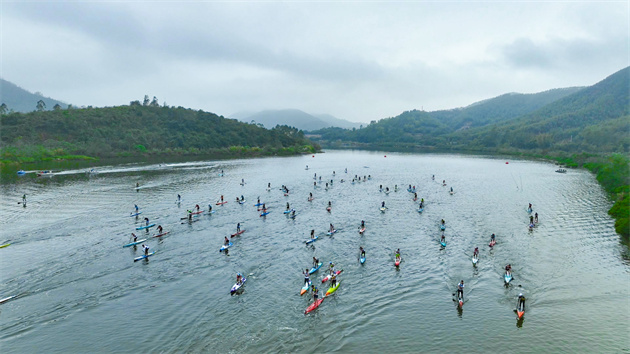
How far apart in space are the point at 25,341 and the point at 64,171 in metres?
83.7

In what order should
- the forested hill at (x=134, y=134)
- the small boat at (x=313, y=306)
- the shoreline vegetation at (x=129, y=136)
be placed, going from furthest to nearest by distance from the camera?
the forested hill at (x=134, y=134), the shoreline vegetation at (x=129, y=136), the small boat at (x=313, y=306)

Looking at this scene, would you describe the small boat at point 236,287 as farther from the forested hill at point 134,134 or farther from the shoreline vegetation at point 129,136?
the forested hill at point 134,134

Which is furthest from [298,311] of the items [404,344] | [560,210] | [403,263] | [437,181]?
[437,181]

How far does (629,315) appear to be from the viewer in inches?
936

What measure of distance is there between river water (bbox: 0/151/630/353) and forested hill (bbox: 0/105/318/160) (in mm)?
79277

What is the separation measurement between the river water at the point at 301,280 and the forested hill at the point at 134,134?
79277mm

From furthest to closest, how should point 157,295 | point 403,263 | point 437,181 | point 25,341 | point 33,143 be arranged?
point 33,143
point 437,181
point 403,263
point 157,295
point 25,341

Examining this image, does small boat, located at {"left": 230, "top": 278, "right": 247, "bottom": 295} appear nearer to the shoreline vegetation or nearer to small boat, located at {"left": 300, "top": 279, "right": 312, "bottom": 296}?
small boat, located at {"left": 300, "top": 279, "right": 312, "bottom": 296}

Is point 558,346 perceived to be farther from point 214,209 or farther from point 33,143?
point 33,143

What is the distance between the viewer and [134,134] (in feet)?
492

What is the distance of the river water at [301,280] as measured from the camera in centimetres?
2120

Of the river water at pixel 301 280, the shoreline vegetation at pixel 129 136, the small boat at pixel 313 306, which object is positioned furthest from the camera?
the shoreline vegetation at pixel 129 136

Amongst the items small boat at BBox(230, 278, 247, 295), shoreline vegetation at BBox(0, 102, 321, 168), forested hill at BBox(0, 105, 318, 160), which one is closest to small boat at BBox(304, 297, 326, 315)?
small boat at BBox(230, 278, 247, 295)

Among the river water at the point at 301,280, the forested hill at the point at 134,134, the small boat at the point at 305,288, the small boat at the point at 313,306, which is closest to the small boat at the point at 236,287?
the river water at the point at 301,280
